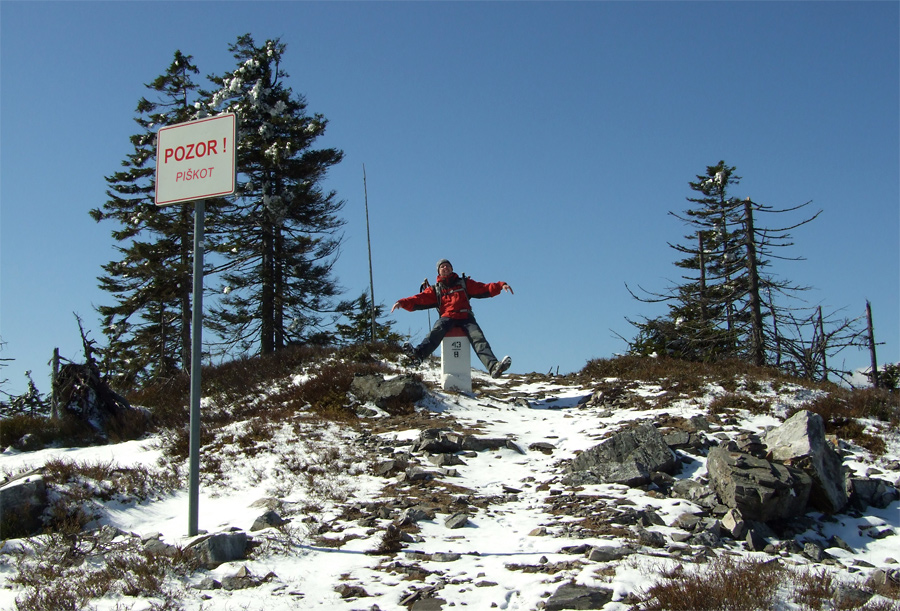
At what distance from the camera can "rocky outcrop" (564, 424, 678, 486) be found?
→ 28.2 feet

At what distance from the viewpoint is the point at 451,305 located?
14.6 meters

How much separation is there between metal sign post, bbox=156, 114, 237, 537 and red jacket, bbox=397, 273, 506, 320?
312 inches

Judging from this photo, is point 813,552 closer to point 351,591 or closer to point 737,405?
point 351,591

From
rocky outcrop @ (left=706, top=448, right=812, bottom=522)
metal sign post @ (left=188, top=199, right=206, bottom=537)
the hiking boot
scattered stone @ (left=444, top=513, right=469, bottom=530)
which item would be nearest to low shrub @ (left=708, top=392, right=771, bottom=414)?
rocky outcrop @ (left=706, top=448, right=812, bottom=522)

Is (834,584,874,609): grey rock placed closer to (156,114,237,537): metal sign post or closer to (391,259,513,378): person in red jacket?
(156,114,237,537): metal sign post

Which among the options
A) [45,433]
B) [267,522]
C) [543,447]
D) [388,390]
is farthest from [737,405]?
[45,433]

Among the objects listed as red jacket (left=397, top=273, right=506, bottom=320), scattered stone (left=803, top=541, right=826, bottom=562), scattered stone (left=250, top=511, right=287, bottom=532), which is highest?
red jacket (left=397, top=273, right=506, bottom=320)

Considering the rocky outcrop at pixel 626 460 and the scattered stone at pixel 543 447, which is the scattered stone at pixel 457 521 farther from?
the scattered stone at pixel 543 447

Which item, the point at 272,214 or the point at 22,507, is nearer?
the point at 22,507

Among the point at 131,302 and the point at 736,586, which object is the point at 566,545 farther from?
the point at 131,302

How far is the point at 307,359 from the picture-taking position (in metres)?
16.9

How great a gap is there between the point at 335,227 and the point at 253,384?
925 centimetres

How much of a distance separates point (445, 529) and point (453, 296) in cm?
805

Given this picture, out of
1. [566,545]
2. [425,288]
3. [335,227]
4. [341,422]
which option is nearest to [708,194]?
[335,227]
